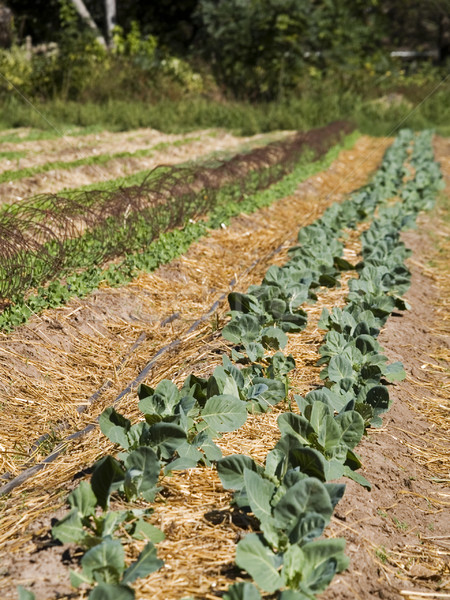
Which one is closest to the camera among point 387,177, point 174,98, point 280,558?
point 280,558

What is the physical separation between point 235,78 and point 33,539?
23196 millimetres

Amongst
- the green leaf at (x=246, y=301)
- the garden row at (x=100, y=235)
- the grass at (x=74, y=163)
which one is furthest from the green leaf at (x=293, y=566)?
the grass at (x=74, y=163)

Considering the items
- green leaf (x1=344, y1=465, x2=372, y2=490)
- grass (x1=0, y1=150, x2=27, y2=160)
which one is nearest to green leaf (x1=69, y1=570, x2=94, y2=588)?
green leaf (x1=344, y1=465, x2=372, y2=490)

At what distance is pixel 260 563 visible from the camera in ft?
7.66

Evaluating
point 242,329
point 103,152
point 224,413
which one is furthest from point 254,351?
point 103,152

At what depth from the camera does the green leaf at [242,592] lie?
213 centimetres

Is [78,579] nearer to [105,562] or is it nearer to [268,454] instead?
[105,562]

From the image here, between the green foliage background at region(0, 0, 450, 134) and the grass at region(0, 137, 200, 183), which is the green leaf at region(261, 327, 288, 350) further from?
the green foliage background at region(0, 0, 450, 134)

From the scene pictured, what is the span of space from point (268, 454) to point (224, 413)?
0.46 metres

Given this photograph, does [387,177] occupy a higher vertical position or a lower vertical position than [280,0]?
lower

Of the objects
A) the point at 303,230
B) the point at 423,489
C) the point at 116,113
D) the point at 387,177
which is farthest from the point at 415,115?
the point at 423,489

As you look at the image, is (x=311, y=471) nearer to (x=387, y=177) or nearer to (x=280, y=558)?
(x=280, y=558)

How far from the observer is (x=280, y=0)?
74.1 feet

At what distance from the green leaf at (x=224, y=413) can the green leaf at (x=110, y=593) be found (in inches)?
44.9
